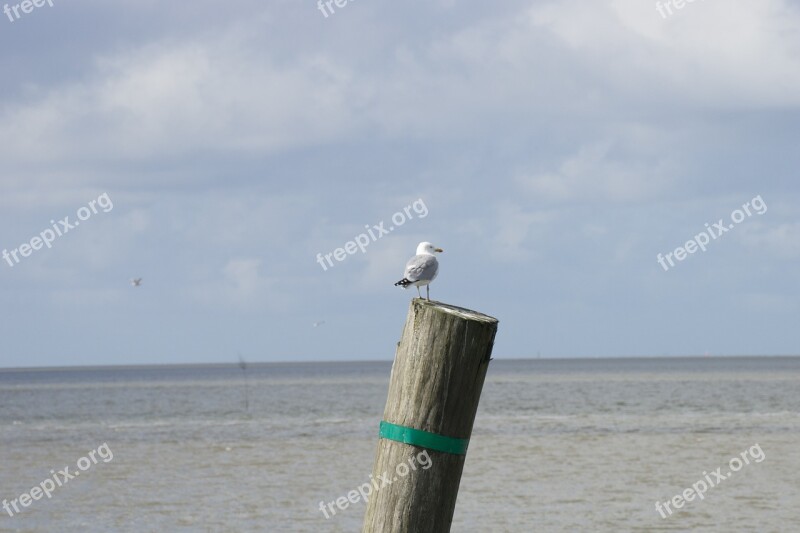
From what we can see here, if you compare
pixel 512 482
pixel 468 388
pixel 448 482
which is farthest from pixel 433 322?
pixel 512 482

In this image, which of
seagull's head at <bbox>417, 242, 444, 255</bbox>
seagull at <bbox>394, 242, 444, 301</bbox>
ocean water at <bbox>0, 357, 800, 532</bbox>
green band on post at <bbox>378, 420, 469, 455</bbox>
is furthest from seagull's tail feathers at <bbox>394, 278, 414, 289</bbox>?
ocean water at <bbox>0, 357, 800, 532</bbox>

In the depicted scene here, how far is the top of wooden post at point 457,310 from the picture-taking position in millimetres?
3605

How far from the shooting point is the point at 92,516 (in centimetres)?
1770

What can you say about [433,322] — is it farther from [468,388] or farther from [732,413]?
[732,413]

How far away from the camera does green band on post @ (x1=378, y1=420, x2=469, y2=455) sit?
3.55 meters

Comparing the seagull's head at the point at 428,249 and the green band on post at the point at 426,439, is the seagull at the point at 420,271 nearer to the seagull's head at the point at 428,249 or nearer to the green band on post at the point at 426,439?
the seagull's head at the point at 428,249

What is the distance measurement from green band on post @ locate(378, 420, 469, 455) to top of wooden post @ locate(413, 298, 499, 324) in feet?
1.39

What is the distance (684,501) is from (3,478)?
50.5 feet

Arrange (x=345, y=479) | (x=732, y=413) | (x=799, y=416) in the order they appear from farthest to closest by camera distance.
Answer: (x=732, y=413), (x=799, y=416), (x=345, y=479)

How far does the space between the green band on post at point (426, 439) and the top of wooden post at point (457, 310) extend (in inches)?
16.6

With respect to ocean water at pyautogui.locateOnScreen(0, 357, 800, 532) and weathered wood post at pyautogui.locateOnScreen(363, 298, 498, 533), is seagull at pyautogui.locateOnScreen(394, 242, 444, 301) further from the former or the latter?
ocean water at pyautogui.locateOnScreen(0, 357, 800, 532)

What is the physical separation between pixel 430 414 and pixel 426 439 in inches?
3.4

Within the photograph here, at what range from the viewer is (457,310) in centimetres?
371

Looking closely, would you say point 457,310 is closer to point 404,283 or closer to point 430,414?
point 430,414
